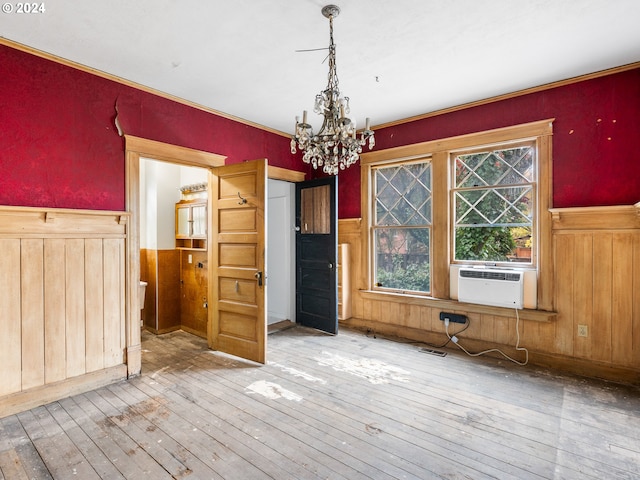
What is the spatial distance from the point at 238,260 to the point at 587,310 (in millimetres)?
3504

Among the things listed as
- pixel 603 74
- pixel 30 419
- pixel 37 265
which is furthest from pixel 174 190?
pixel 603 74

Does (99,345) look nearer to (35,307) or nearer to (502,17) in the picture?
(35,307)

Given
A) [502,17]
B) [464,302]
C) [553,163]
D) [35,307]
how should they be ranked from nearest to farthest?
[502,17], [35,307], [553,163], [464,302]

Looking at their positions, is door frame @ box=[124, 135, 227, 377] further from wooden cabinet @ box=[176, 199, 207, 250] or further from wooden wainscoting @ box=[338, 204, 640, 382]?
wooden wainscoting @ box=[338, 204, 640, 382]

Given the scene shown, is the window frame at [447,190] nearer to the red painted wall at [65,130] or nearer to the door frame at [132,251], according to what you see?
the red painted wall at [65,130]

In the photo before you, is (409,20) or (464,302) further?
(464,302)

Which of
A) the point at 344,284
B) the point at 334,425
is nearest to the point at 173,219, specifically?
the point at 344,284

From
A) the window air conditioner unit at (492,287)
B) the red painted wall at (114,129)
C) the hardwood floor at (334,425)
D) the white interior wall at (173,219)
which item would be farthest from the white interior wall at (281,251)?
the window air conditioner unit at (492,287)

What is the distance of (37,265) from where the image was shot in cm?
259

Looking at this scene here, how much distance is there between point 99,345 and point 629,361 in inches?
187

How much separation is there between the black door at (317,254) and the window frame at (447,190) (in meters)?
0.53

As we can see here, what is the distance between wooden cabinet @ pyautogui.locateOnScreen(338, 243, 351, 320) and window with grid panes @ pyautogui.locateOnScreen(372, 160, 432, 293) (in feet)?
1.33

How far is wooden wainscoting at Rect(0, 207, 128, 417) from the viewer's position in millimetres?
2467

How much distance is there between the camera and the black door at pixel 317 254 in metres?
4.34
